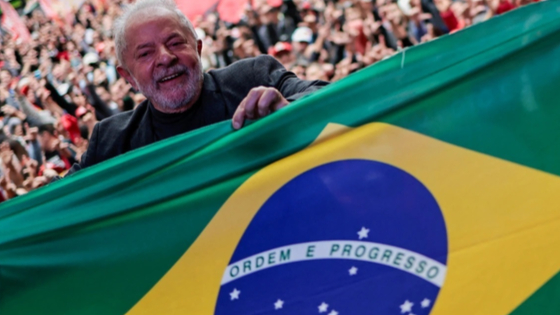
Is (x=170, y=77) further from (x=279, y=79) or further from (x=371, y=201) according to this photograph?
(x=371, y=201)

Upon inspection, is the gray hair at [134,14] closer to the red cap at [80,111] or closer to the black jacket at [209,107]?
the black jacket at [209,107]

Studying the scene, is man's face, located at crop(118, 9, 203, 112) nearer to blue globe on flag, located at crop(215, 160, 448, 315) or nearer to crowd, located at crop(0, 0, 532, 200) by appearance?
blue globe on flag, located at crop(215, 160, 448, 315)

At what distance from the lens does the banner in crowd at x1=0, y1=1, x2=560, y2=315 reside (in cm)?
190

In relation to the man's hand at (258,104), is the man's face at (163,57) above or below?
above

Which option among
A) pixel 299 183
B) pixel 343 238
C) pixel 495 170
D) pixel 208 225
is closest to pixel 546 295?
pixel 495 170

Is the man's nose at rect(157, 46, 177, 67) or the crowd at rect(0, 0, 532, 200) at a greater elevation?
the man's nose at rect(157, 46, 177, 67)

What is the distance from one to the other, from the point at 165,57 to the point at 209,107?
216 millimetres

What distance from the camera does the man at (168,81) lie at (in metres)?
2.31

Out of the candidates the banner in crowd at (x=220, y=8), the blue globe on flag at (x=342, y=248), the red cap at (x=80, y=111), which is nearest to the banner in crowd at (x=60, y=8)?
the banner in crowd at (x=220, y=8)

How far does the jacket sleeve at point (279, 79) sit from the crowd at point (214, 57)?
3307mm

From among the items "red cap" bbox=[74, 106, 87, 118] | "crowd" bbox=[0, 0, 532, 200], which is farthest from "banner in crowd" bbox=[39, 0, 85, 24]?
"red cap" bbox=[74, 106, 87, 118]

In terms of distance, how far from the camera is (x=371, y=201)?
1.93m

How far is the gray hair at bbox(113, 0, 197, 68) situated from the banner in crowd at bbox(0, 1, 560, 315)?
462 millimetres

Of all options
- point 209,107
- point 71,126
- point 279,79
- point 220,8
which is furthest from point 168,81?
point 220,8
